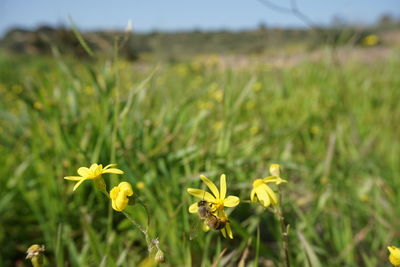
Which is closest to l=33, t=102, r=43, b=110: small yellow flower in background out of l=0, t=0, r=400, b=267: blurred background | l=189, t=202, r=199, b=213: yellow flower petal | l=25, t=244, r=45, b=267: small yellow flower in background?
l=0, t=0, r=400, b=267: blurred background

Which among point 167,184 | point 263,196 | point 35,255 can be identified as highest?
point 263,196

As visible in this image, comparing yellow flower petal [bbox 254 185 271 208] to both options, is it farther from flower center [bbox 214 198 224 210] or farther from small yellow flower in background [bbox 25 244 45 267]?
small yellow flower in background [bbox 25 244 45 267]

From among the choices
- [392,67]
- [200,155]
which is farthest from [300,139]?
[392,67]

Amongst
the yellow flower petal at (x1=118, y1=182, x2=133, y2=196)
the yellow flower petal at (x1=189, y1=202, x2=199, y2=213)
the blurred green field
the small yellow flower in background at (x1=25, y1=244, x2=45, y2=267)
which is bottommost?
the blurred green field

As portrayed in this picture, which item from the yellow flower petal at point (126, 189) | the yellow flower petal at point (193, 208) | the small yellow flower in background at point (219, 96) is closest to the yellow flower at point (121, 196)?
the yellow flower petal at point (126, 189)

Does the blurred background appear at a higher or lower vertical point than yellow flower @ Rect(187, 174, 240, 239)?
lower

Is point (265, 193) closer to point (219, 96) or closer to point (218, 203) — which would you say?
point (218, 203)

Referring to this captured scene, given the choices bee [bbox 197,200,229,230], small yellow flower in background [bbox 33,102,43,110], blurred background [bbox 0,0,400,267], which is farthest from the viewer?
small yellow flower in background [bbox 33,102,43,110]

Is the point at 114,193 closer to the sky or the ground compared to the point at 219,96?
closer to the sky

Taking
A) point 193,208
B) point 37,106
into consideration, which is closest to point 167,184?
point 193,208

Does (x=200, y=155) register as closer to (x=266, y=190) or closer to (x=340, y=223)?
(x=340, y=223)
